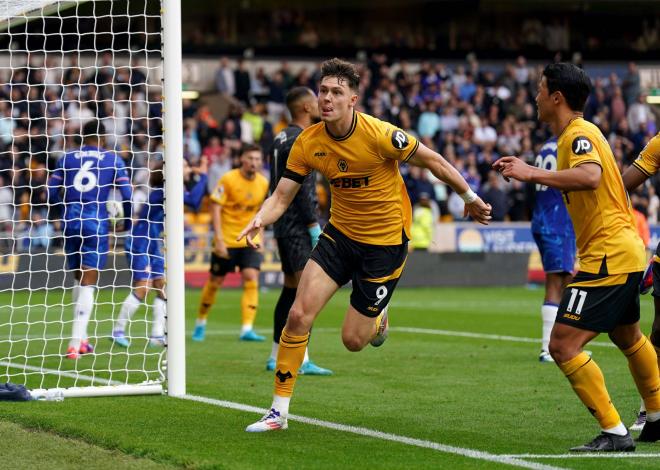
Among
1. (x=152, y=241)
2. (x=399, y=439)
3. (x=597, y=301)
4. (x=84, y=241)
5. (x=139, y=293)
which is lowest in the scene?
(x=399, y=439)

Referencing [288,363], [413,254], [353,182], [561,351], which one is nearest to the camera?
[561,351]

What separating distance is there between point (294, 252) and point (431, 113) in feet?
70.2

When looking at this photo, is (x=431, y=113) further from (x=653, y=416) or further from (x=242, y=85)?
(x=653, y=416)

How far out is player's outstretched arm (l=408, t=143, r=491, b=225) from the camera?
751 cm

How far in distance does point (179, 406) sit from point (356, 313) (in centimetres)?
168

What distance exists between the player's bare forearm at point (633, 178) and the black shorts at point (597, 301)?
0.80 metres

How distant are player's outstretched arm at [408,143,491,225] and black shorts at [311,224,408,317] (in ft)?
2.24

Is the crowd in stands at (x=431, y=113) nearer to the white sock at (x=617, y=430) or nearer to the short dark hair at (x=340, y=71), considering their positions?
the short dark hair at (x=340, y=71)

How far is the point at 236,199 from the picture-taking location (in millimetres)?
15125

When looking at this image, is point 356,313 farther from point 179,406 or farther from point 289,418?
point 179,406

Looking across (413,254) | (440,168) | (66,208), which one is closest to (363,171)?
(440,168)

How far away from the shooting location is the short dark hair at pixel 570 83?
681cm

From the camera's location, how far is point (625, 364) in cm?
1166

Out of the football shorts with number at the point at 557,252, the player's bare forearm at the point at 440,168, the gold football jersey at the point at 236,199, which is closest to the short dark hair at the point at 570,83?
the player's bare forearm at the point at 440,168
